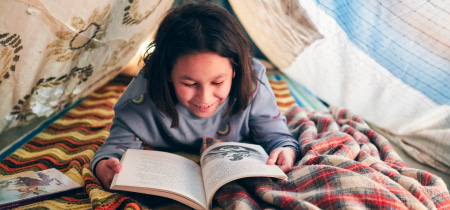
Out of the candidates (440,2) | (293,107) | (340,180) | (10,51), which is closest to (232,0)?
(293,107)

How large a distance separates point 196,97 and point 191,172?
7.4 inches

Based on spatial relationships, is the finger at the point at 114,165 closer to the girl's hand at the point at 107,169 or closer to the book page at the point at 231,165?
the girl's hand at the point at 107,169

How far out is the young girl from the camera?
938mm

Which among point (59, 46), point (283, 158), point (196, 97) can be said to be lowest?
point (283, 158)

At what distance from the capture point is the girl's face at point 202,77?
0.93 metres

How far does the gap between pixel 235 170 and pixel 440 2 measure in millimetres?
694

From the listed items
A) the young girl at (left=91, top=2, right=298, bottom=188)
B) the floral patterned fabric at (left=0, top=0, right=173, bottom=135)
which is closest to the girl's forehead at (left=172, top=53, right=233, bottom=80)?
the young girl at (left=91, top=2, right=298, bottom=188)

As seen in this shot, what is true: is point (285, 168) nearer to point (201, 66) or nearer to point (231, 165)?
point (231, 165)

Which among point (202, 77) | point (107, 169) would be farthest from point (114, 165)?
point (202, 77)

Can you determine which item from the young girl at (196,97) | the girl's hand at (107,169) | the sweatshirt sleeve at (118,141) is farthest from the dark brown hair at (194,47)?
the girl's hand at (107,169)

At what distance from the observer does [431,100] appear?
119 cm

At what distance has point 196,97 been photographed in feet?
3.19

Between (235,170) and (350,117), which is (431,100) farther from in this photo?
(235,170)

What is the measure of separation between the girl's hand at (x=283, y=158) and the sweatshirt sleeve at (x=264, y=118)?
83 mm
